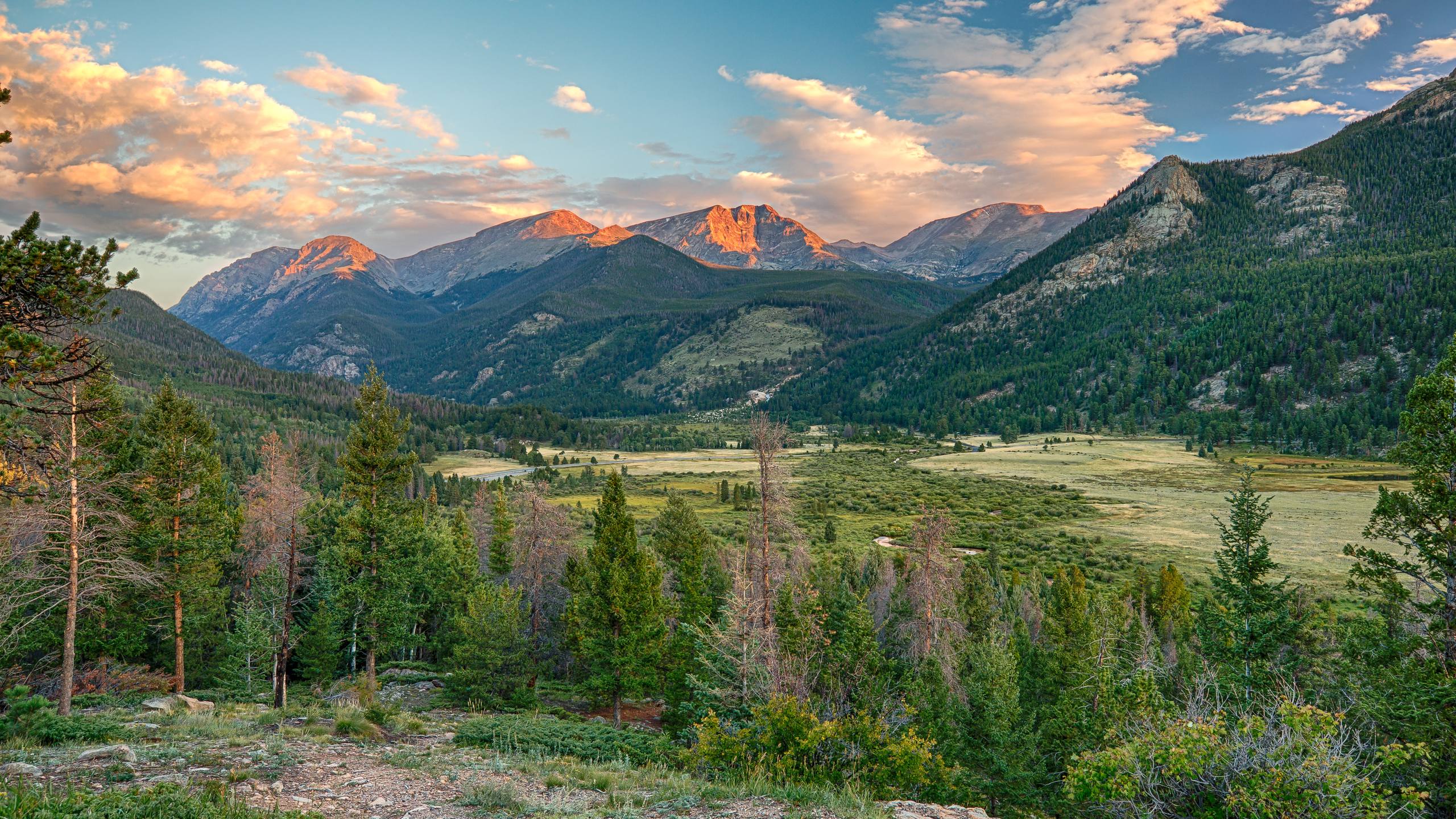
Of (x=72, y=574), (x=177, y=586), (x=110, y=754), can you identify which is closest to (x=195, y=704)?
(x=72, y=574)

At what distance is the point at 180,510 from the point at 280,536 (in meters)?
6.84

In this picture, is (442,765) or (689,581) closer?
(442,765)

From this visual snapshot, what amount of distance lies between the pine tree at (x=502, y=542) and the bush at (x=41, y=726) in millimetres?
33419

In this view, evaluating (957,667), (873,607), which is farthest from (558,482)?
(957,667)

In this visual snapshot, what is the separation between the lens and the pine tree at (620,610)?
31203mm

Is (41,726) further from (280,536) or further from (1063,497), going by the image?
(1063,497)

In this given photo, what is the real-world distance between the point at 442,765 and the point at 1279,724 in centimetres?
1827

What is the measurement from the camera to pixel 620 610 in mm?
31094

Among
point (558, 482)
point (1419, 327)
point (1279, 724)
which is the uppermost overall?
point (1419, 327)

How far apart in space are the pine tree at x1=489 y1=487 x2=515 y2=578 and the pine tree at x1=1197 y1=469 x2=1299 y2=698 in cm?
Result: 4306

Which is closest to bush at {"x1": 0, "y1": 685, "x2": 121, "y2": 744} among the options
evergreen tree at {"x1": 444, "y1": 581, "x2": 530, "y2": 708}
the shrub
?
the shrub

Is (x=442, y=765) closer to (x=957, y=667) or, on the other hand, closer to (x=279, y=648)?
(x=957, y=667)

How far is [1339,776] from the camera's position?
928 cm

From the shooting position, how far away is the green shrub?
26.6ft
